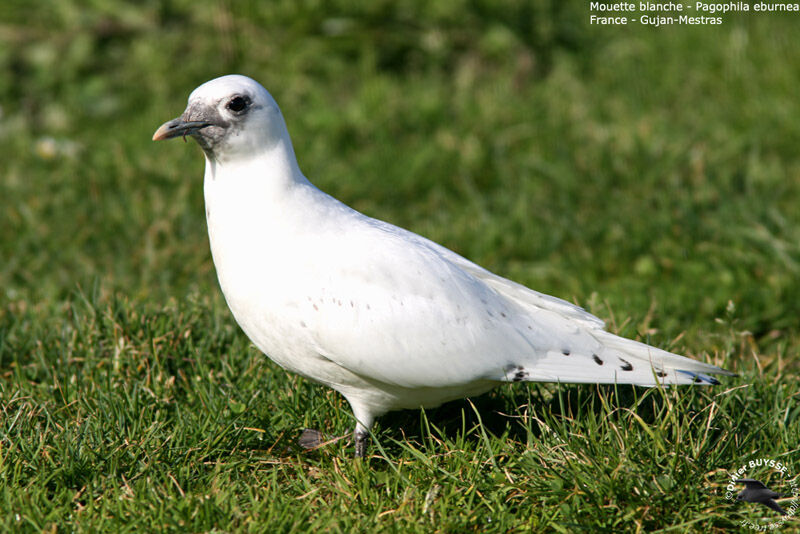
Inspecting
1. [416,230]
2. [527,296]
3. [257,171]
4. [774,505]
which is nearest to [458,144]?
[416,230]

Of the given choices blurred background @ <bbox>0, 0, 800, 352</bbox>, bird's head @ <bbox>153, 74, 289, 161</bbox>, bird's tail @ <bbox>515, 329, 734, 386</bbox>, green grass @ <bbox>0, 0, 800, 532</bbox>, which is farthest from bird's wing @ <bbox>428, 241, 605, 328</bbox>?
bird's head @ <bbox>153, 74, 289, 161</bbox>

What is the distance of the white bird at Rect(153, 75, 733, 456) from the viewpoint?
11.2 feet

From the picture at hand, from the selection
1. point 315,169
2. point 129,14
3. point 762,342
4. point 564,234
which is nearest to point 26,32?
point 129,14

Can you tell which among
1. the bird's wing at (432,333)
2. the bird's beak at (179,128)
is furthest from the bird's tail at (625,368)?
the bird's beak at (179,128)

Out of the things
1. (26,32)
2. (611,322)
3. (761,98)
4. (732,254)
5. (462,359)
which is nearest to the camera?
(462,359)

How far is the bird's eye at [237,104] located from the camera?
3.48 m

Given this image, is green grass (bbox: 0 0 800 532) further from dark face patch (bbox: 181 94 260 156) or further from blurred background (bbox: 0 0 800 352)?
dark face patch (bbox: 181 94 260 156)

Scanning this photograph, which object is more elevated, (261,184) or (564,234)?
(261,184)

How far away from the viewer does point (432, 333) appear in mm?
3451

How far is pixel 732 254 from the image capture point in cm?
535

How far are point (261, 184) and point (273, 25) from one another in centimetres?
468

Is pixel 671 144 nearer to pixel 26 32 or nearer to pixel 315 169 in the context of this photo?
pixel 315 169

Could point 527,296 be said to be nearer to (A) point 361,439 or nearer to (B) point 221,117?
(A) point 361,439

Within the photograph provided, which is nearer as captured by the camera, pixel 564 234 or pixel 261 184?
pixel 261 184
